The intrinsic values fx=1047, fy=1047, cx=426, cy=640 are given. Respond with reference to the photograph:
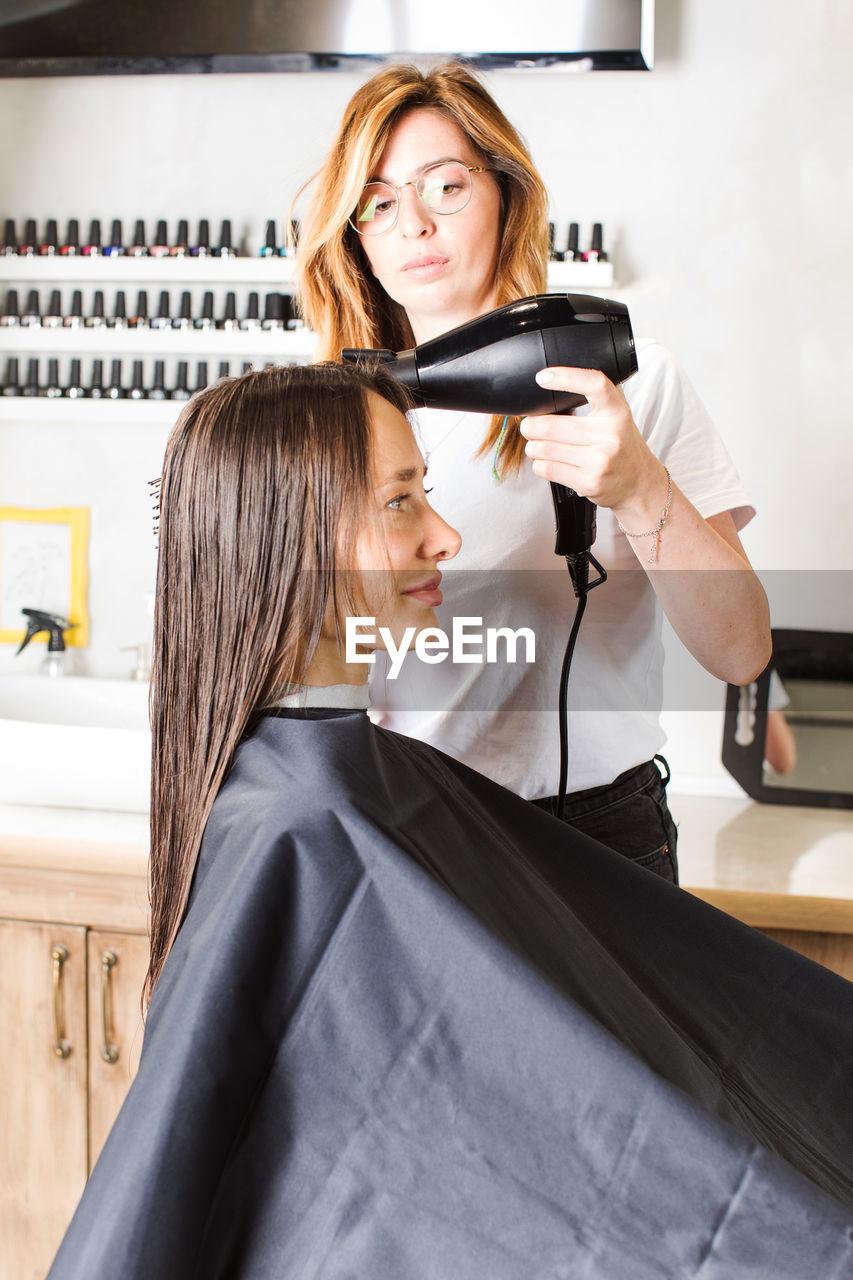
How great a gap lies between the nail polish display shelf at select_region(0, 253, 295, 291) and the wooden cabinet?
4.31 feet

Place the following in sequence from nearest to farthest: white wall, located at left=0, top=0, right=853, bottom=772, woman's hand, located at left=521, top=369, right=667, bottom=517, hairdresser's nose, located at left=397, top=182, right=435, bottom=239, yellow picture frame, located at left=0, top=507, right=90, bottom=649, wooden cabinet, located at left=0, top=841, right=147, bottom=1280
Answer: woman's hand, located at left=521, top=369, right=667, bottom=517, hairdresser's nose, located at left=397, top=182, right=435, bottom=239, wooden cabinet, located at left=0, top=841, right=147, bottom=1280, white wall, located at left=0, top=0, right=853, bottom=772, yellow picture frame, located at left=0, top=507, right=90, bottom=649

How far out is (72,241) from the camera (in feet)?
7.79

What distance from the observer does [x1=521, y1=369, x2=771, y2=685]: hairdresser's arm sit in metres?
0.98

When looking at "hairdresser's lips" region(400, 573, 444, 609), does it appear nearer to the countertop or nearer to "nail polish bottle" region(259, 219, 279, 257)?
the countertop

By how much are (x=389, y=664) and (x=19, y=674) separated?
1.45m

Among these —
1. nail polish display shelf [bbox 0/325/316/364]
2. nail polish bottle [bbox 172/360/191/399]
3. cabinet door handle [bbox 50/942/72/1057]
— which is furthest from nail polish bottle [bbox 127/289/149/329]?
cabinet door handle [bbox 50/942/72/1057]

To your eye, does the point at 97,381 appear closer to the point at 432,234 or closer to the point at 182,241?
the point at 182,241

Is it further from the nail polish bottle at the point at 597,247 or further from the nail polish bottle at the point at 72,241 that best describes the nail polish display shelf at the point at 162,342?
the nail polish bottle at the point at 597,247

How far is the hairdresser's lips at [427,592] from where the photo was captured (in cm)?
115

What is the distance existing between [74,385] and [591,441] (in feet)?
5.76

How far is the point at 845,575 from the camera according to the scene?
2.19m

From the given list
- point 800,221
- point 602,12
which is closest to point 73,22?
point 602,12

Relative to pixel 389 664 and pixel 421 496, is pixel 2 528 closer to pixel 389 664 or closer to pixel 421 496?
pixel 389 664

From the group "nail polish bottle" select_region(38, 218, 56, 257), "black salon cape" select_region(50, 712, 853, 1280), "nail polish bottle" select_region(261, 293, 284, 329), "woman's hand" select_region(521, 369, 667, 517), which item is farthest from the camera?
"nail polish bottle" select_region(38, 218, 56, 257)
